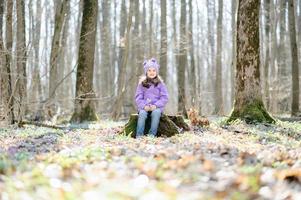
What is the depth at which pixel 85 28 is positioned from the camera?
16875mm

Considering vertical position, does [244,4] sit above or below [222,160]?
above

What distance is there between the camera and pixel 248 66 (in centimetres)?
1323

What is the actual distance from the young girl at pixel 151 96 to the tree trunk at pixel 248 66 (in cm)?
285

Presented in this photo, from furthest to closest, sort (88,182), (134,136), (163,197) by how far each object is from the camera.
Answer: (134,136)
(88,182)
(163,197)

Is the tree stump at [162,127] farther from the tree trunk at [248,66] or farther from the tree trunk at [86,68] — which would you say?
the tree trunk at [86,68]

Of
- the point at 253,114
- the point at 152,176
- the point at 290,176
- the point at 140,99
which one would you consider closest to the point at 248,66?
the point at 253,114

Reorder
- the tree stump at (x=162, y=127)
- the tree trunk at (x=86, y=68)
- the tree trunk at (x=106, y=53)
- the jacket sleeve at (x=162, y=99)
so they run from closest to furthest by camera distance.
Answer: the tree stump at (x=162, y=127)
the jacket sleeve at (x=162, y=99)
the tree trunk at (x=86, y=68)
the tree trunk at (x=106, y=53)

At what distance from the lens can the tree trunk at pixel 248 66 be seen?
13.1 meters

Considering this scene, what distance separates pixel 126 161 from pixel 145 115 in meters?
5.43

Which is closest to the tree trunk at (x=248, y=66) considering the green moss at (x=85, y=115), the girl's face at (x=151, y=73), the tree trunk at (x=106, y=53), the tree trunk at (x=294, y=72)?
the girl's face at (x=151, y=73)

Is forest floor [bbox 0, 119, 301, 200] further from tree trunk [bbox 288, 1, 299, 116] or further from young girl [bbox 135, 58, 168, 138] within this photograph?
tree trunk [bbox 288, 1, 299, 116]

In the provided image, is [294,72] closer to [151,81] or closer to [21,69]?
[21,69]

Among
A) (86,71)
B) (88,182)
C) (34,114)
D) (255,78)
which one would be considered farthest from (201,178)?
(34,114)

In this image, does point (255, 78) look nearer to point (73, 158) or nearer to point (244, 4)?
point (244, 4)
